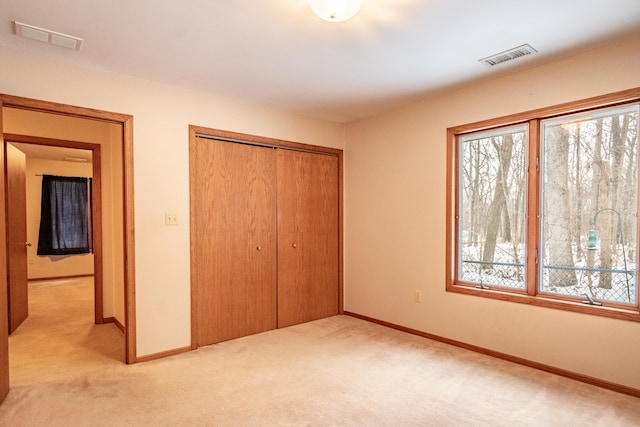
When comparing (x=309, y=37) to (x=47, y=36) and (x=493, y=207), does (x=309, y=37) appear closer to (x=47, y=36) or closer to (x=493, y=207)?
(x=47, y=36)

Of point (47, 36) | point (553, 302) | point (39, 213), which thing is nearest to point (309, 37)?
point (47, 36)

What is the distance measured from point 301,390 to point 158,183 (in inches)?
82.6

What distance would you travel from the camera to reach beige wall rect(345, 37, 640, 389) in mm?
2531

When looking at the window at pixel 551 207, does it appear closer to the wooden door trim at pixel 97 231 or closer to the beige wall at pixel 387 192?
the beige wall at pixel 387 192

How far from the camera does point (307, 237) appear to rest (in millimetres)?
4207

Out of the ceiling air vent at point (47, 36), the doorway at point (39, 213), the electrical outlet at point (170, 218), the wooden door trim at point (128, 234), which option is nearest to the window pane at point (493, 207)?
the electrical outlet at point (170, 218)

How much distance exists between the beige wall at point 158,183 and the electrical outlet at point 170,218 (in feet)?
0.12

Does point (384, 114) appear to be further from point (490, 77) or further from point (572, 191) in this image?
point (572, 191)

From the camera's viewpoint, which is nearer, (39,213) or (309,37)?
(309,37)

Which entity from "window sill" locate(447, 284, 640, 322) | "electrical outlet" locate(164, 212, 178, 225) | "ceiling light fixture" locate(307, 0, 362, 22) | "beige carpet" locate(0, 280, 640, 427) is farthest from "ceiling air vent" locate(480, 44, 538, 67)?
"electrical outlet" locate(164, 212, 178, 225)

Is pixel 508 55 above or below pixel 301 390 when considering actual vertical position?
above

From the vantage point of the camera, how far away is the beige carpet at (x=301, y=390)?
2164mm

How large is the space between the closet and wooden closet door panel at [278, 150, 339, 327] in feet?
0.04

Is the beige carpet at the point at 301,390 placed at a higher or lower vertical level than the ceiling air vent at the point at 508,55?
lower
